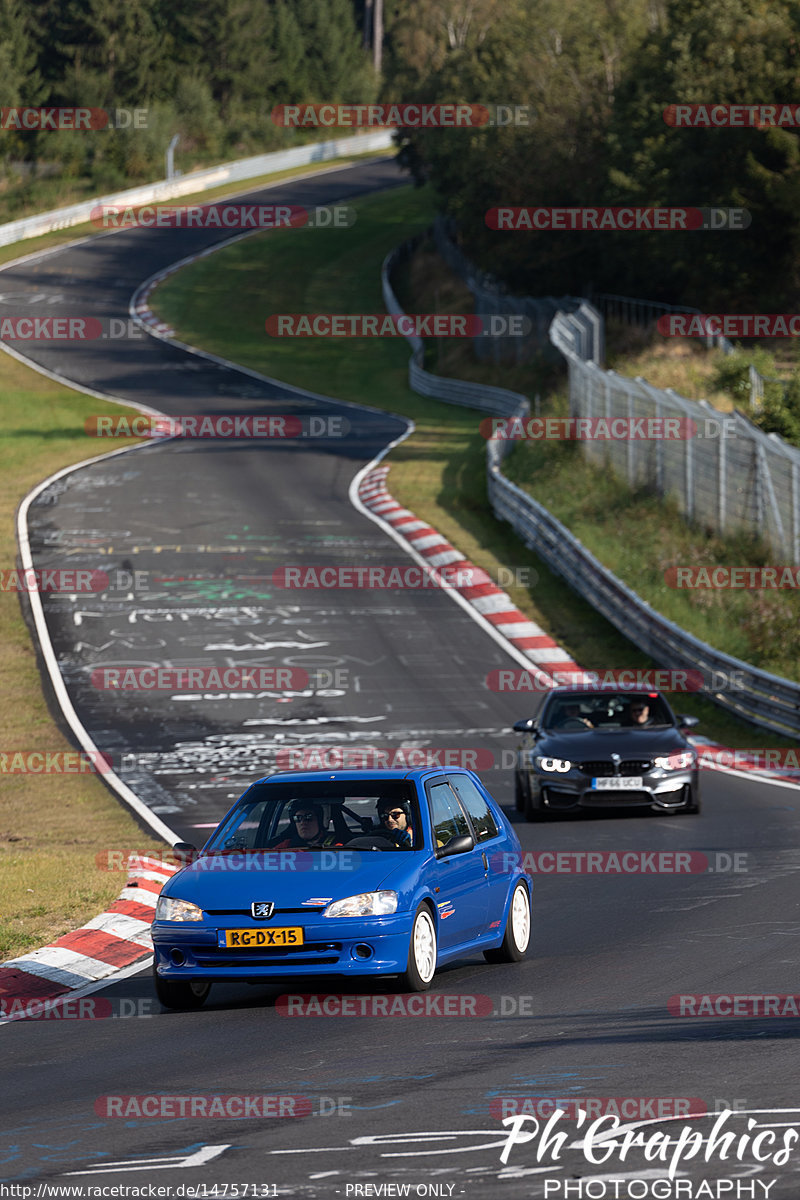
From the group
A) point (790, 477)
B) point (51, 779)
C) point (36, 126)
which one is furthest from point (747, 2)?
point (36, 126)

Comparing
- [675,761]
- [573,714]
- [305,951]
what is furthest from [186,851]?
[573,714]

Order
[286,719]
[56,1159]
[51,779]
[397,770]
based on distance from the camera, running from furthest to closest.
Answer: [286,719] → [51,779] → [397,770] → [56,1159]

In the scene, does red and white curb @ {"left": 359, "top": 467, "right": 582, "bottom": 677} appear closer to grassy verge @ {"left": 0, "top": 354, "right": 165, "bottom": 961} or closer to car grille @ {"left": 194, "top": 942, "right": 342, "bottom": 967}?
grassy verge @ {"left": 0, "top": 354, "right": 165, "bottom": 961}

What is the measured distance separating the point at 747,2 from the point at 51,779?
141ft

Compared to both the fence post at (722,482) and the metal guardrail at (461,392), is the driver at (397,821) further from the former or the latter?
the metal guardrail at (461,392)

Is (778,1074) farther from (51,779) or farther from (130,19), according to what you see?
(130,19)

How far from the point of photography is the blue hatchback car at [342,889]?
376 inches

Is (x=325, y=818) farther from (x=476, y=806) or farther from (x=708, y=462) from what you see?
(x=708, y=462)

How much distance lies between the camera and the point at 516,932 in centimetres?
1120

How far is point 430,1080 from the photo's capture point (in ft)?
25.2

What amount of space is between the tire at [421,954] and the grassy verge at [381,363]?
13.8 metres

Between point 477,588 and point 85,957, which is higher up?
point 85,957

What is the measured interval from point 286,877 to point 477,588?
22099mm

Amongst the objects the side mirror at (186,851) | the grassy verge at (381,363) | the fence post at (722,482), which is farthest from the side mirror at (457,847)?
the fence post at (722,482)
